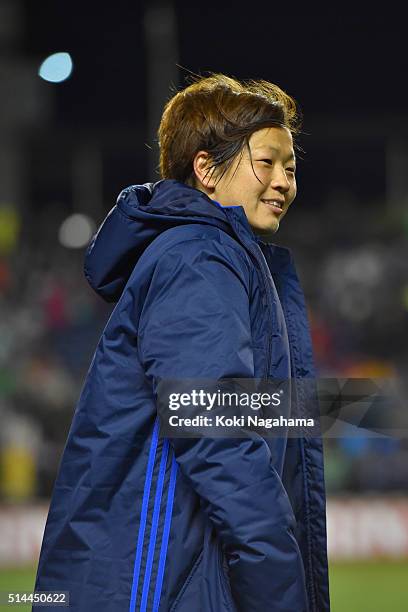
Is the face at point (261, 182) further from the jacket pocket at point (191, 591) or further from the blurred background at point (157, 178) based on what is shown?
the blurred background at point (157, 178)

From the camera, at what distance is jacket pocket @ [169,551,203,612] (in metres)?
1.31

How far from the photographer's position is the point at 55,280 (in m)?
9.18

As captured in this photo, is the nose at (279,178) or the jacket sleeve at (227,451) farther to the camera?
the nose at (279,178)

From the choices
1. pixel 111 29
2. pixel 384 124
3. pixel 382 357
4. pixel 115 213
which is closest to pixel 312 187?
pixel 384 124

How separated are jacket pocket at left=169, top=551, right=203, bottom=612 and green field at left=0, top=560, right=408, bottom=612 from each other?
3404 millimetres

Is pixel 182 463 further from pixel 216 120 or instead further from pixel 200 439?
pixel 216 120

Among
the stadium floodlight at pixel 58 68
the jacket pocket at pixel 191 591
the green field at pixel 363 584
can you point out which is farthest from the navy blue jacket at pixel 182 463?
the green field at pixel 363 584

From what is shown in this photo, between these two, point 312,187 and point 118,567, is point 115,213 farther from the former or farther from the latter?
point 312,187

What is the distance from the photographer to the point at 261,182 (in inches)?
58.9

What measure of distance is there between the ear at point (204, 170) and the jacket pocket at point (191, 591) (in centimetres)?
Answer: 53

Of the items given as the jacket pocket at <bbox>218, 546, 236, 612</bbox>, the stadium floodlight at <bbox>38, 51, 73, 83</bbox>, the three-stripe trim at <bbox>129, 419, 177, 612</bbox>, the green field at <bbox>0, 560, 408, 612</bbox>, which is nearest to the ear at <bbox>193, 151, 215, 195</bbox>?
the three-stripe trim at <bbox>129, 419, 177, 612</bbox>

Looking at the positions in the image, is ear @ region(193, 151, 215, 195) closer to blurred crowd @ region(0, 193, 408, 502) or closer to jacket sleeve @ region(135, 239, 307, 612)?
jacket sleeve @ region(135, 239, 307, 612)

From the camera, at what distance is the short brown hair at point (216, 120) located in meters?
1.48

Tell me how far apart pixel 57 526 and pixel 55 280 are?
7.88 m
